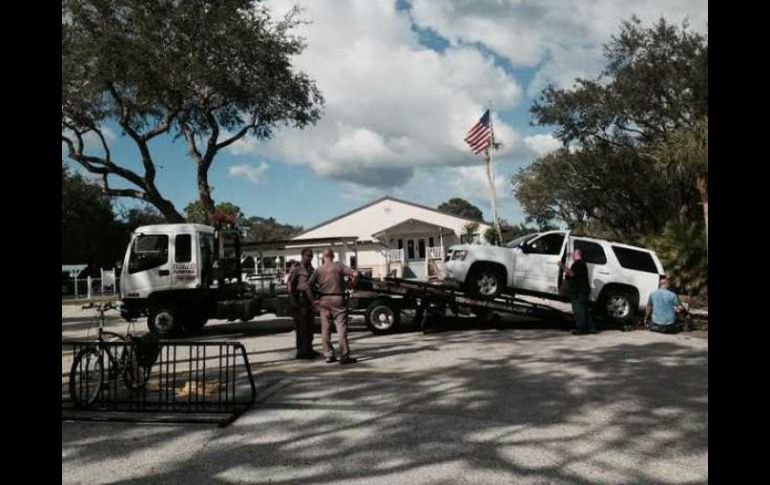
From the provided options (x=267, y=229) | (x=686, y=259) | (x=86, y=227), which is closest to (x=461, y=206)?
(x=267, y=229)

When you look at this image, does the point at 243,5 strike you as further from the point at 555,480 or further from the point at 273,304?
the point at 555,480

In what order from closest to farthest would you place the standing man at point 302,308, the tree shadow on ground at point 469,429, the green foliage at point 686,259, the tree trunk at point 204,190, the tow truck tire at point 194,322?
the tree shadow on ground at point 469,429 → the standing man at point 302,308 → the tow truck tire at point 194,322 → the green foliage at point 686,259 → the tree trunk at point 204,190

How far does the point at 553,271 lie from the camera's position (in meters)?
12.8

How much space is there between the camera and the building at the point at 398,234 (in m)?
41.2

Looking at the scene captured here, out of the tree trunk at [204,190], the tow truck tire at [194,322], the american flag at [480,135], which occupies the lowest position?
the tow truck tire at [194,322]

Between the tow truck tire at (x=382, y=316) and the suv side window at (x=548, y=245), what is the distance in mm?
3241

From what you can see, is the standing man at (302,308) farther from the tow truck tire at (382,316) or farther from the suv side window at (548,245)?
the suv side window at (548,245)

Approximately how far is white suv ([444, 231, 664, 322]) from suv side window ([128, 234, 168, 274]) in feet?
20.8

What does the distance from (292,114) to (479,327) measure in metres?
13.6

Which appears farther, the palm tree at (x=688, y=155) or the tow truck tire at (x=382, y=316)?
the palm tree at (x=688, y=155)

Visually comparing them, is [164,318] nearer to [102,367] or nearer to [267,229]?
[102,367]

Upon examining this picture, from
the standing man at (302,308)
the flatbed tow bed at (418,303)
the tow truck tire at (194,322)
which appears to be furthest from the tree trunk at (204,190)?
the standing man at (302,308)
